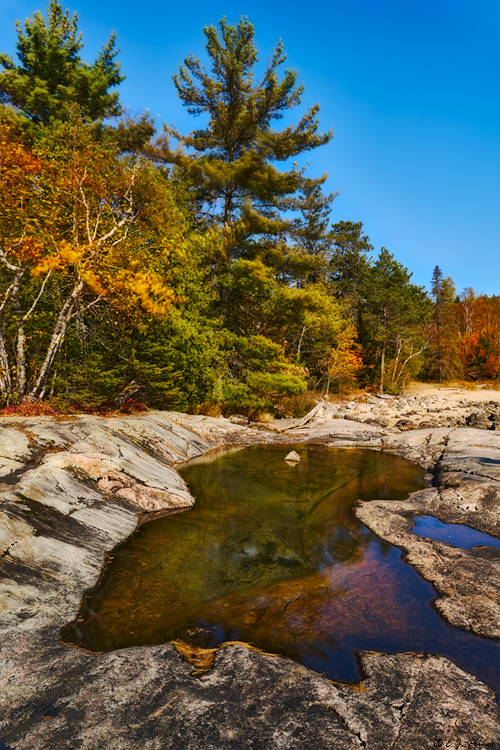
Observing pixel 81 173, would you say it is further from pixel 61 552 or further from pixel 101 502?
pixel 61 552

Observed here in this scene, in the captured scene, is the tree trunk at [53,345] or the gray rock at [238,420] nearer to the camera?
the tree trunk at [53,345]

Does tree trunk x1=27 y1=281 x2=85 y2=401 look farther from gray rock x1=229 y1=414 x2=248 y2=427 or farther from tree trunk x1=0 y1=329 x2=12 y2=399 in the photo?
gray rock x1=229 y1=414 x2=248 y2=427

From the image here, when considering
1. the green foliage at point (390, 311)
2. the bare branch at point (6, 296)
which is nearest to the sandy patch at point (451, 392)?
the green foliage at point (390, 311)

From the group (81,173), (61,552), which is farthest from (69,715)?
(81,173)

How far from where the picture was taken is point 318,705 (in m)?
2.63

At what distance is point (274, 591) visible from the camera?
181 inches

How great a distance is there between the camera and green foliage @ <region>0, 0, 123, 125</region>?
14547mm

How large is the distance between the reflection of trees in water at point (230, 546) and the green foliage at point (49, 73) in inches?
→ 641

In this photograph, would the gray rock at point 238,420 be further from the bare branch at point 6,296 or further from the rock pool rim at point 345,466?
the bare branch at point 6,296

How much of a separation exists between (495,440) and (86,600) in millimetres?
12675

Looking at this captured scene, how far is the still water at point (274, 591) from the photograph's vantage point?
11.7 feet

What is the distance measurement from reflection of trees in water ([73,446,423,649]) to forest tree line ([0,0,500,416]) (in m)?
5.40

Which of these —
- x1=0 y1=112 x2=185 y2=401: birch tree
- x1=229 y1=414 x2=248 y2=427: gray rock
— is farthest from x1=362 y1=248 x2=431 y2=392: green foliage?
x1=0 y1=112 x2=185 y2=401: birch tree

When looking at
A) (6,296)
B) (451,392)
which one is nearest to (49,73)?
(6,296)
